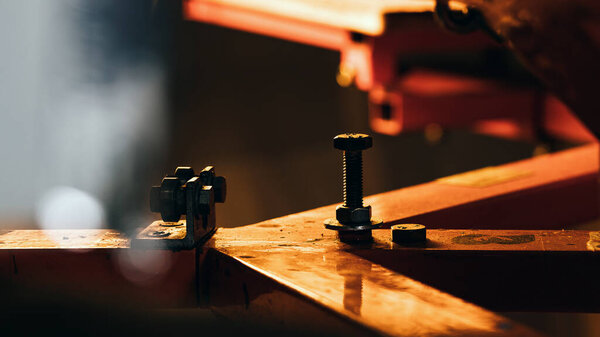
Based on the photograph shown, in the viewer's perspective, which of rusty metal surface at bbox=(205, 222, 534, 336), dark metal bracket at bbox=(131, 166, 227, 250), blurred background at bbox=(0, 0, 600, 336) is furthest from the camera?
blurred background at bbox=(0, 0, 600, 336)

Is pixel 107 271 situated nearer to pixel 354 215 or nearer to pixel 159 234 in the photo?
pixel 159 234

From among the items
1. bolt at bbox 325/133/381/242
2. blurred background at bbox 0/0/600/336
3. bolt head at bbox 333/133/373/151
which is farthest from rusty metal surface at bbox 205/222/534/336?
blurred background at bbox 0/0/600/336

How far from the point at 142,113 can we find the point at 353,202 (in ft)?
14.0

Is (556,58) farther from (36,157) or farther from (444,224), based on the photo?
(36,157)

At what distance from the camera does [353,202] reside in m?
1.05

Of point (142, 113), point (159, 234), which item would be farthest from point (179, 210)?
point (142, 113)

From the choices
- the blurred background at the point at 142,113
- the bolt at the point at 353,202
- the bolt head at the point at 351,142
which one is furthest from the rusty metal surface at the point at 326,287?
the blurred background at the point at 142,113

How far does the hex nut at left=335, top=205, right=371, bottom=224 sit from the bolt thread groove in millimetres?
12

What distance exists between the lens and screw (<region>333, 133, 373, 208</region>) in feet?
3.36

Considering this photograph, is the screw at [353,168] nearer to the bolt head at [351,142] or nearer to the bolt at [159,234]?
the bolt head at [351,142]

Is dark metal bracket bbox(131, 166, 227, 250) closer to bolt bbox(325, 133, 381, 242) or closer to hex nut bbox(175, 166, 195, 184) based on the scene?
hex nut bbox(175, 166, 195, 184)

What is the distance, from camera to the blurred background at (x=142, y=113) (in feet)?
16.1

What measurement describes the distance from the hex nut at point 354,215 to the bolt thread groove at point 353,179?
1 centimetres

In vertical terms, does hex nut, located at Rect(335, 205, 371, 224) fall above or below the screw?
below
